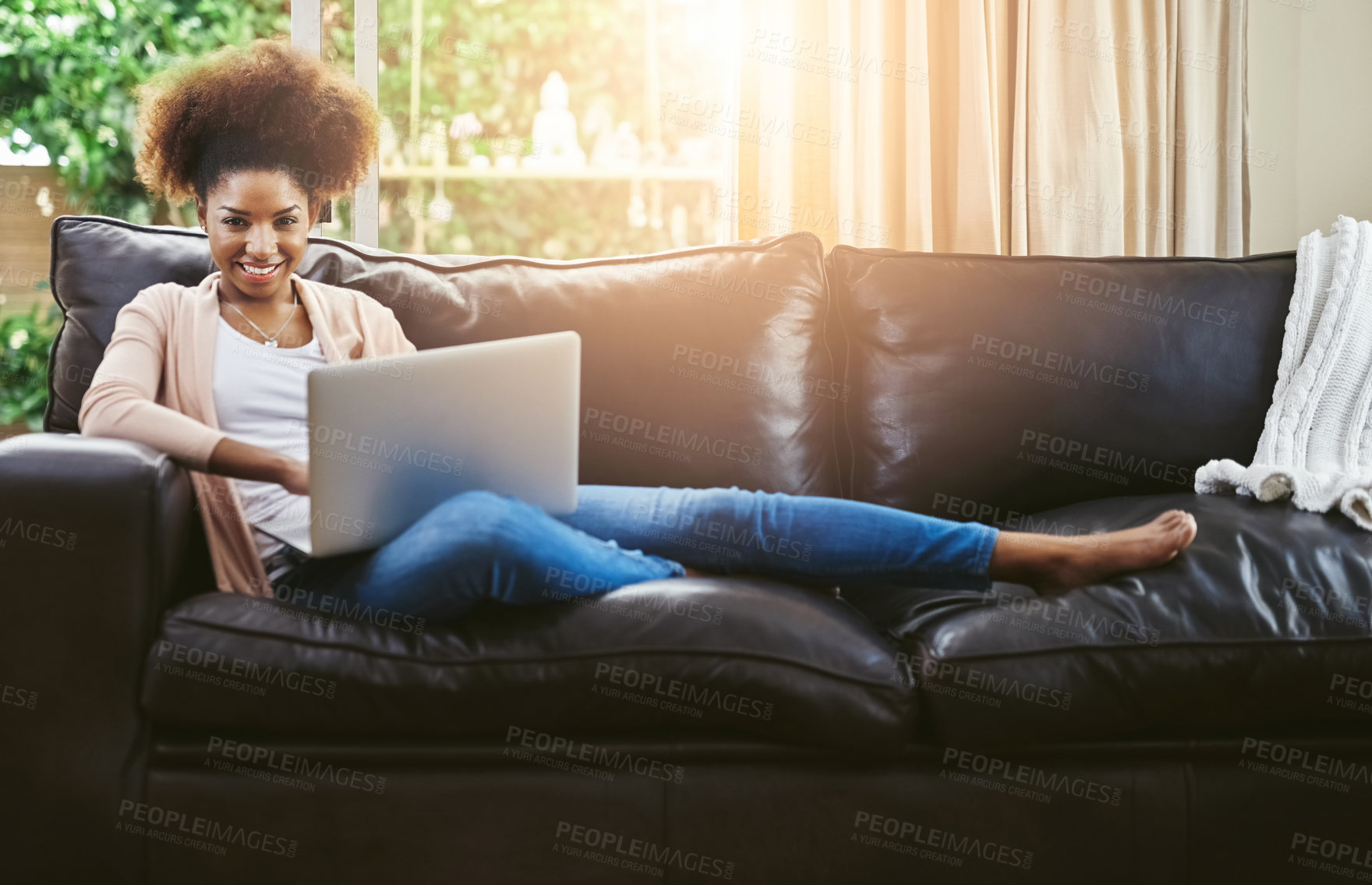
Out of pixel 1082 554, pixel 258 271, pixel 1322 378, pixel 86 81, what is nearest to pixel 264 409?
pixel 258 271

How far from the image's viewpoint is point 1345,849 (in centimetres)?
113

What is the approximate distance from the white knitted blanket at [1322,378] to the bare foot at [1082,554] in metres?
0.29

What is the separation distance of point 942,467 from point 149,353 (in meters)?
1.17

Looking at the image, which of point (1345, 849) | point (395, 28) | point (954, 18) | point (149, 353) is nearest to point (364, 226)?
point (395, 28)

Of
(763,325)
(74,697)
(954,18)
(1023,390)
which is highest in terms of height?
(954,18)

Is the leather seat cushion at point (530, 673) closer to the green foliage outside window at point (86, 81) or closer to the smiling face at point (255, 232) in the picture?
the smiling face at point (255, 232)

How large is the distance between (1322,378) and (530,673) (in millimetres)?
1327

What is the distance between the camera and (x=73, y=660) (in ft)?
3.38

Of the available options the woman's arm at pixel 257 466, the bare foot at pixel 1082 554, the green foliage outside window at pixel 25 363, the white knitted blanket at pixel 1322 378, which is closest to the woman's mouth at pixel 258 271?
the woman's arm at pixel 257 466

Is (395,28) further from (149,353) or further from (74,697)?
(74,697)

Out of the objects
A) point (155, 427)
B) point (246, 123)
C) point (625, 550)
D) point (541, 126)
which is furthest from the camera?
point (541, 126)

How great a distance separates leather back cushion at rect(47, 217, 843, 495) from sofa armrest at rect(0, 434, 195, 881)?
19.9 inches

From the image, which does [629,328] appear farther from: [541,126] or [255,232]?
[541,126]

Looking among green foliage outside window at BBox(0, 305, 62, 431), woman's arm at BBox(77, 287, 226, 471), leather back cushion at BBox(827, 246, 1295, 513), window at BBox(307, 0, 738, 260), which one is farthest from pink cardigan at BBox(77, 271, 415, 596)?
green foliage outside window at BBox(0, 305, 62, 431)
